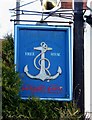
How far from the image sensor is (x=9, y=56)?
7.88m

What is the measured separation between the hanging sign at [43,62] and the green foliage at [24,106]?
0.16 m

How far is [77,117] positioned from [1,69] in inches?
70.8

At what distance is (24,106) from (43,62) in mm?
972

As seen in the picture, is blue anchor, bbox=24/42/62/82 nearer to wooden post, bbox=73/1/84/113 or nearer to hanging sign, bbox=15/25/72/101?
hanging sign, bbox=15/25/72/101

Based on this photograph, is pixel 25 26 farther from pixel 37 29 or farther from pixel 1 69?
pixel 1 69

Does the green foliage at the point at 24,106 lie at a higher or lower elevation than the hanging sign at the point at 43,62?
lower

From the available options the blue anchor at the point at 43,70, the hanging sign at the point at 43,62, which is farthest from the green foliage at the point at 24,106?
the blue anchor at the point at 43,70

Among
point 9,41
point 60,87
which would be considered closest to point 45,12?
point 9,41

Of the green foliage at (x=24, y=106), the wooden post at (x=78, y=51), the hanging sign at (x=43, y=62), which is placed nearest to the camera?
the green foliage at (x=24, y=106)

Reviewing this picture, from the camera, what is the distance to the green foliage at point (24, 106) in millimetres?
7203

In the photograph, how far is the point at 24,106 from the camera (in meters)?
7.42

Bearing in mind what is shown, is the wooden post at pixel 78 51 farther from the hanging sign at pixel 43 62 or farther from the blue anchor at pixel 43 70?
the blue anchor at pixel 43 70

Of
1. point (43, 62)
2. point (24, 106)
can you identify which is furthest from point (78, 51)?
point (24, 106)

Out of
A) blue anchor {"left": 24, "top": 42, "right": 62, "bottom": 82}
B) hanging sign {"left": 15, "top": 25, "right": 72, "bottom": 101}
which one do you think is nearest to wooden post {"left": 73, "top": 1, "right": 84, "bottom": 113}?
hanging sign {"left": 15, "top": 25, "right": 72, "bottom": 101}
